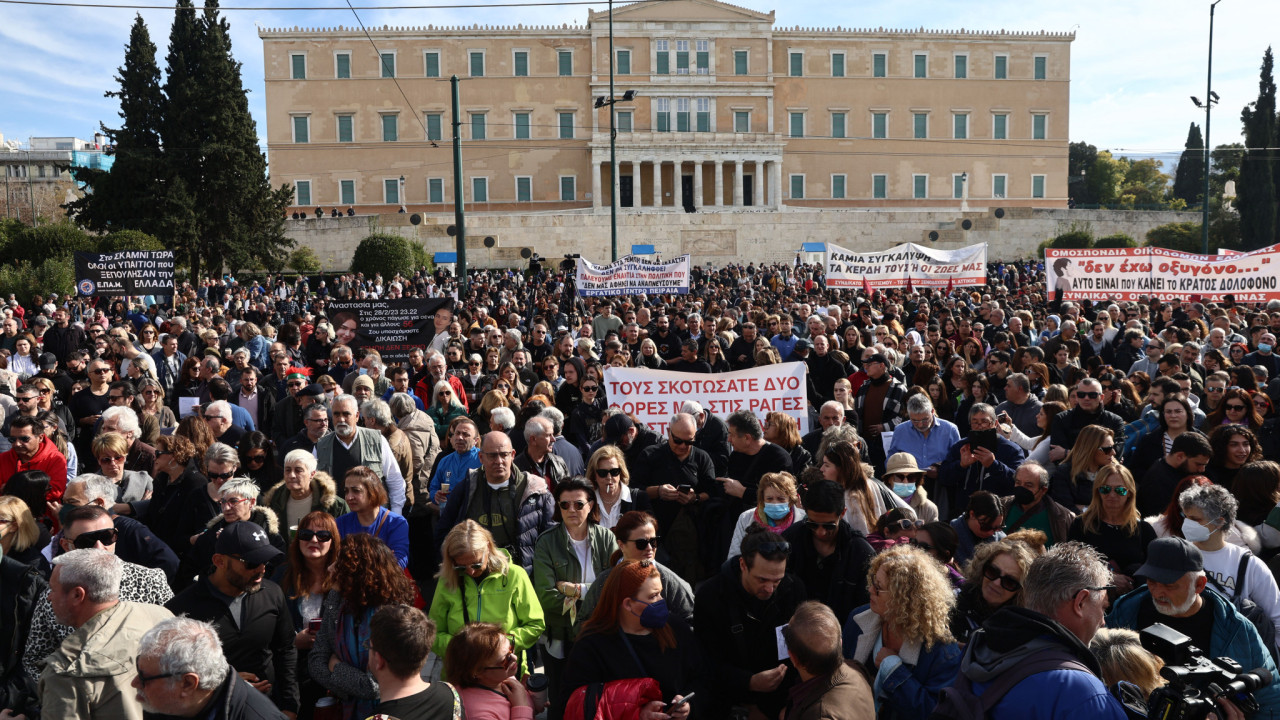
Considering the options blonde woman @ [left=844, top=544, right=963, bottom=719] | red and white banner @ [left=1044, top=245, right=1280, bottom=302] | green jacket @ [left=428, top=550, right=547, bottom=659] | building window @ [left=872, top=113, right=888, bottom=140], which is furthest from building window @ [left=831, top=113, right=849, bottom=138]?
blonde woman @ [left=844, top=544, right=963, bottom=719]

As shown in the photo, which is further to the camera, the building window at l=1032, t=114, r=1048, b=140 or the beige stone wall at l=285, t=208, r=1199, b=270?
the building window at l=1032, t=114, r=1048, b=140

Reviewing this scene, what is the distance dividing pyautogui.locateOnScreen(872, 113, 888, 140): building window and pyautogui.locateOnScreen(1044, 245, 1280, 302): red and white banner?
1730 inches

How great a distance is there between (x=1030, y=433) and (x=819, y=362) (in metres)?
2.50

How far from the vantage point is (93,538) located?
4203mm

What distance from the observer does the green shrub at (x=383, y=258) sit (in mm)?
33531

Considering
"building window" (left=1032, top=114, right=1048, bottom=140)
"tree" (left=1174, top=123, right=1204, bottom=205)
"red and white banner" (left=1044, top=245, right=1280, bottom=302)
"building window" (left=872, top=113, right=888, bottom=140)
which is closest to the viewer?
"red and white banner" (left=1044, top=245, right=1280, bottom=302)

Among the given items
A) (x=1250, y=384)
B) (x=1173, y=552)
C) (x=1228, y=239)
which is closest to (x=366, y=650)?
(x=1173, y=552)

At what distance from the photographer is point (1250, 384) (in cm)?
789

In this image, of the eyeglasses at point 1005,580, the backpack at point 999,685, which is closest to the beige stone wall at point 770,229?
the eyeglasses at point 1005,580

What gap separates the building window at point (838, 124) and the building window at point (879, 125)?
5.64 feet

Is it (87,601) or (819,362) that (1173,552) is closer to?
(87,601)

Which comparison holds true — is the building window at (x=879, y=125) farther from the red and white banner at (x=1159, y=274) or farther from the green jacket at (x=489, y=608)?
the green jacket at (x=489, y=608)

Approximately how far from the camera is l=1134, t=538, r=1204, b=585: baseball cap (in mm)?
3590

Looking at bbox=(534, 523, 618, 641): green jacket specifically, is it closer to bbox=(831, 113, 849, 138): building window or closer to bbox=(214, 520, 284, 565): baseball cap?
bbox=(214, 520, 284, 565): baseball cap
